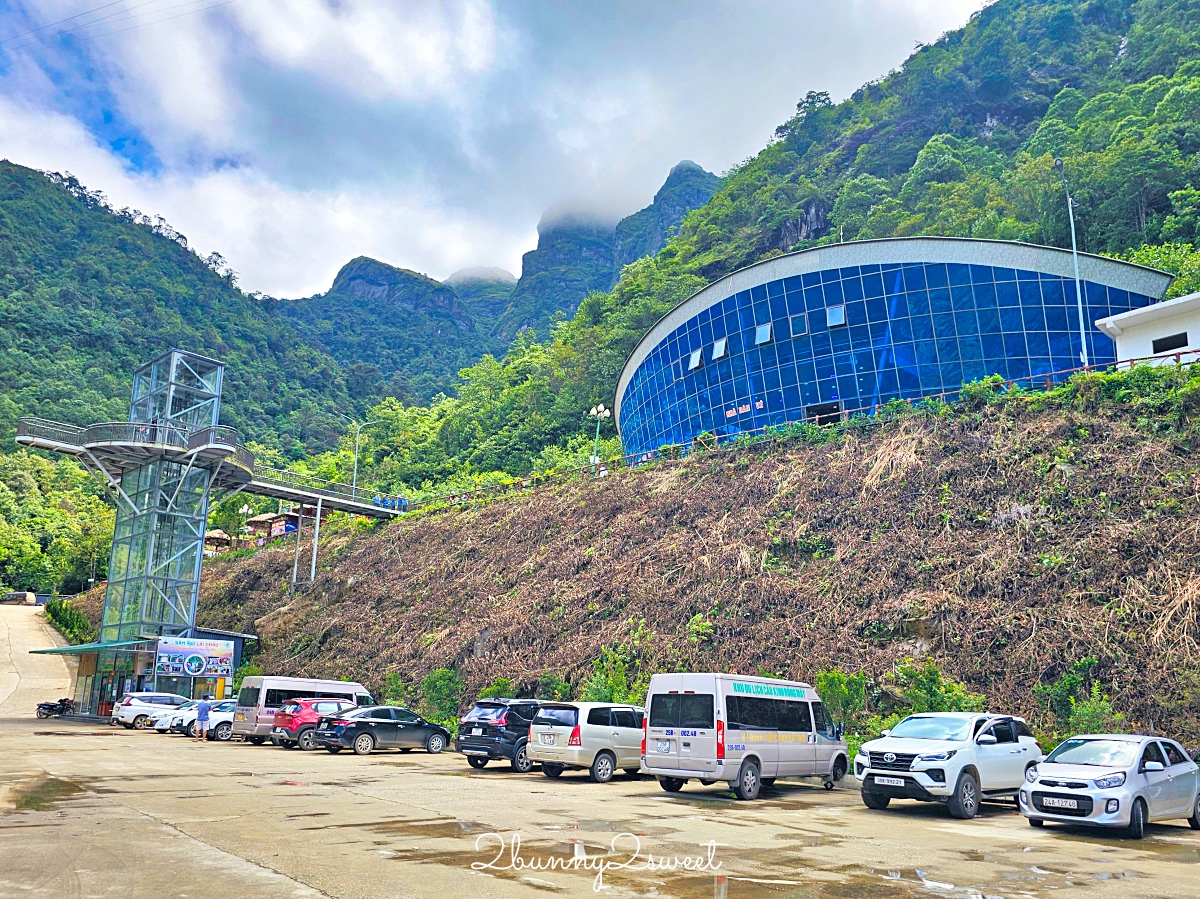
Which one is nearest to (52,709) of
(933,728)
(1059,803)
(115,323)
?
(933,728)

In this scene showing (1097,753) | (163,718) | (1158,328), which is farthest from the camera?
(1158,328)

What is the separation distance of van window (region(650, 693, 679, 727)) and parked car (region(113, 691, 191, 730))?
876 inches

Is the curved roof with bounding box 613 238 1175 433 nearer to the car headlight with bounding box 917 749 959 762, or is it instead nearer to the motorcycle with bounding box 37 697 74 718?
the car headlight with bounding box 917 749 959 762

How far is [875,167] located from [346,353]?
367 ft

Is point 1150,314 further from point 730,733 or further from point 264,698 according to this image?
point 264,698

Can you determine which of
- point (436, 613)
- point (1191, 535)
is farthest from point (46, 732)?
point (1191, 535)

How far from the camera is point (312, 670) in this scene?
115 feet

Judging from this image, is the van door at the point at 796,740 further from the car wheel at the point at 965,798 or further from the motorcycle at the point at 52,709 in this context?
the motorcycle at the point at 52,709

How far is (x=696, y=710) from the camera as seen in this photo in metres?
14.5

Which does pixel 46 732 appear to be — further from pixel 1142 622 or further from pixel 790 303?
pixel 790 303

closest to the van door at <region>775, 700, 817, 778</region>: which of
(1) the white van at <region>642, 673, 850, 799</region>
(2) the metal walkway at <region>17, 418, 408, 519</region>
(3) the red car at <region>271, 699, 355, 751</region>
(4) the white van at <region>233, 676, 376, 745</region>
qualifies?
(1) the white van at <region>642, 673, 850, 799</region>

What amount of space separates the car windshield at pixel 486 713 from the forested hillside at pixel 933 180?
38709 millimetres

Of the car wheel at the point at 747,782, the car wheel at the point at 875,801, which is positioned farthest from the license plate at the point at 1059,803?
the car wheel at the point at 747,782

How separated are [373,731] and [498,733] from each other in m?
5.38
